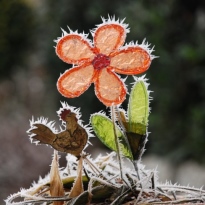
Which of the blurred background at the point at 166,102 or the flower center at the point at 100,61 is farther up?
the blurred background at the point at 166,102

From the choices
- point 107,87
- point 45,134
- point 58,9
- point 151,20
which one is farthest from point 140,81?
point 58,9

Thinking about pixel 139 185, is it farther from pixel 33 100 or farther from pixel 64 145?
pixel 33 100

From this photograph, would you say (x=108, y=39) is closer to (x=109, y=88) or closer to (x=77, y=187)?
(x=109, y=88)

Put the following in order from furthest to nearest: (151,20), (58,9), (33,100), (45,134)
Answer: (33,100) < (58,9) < (151,20) < (45,134)

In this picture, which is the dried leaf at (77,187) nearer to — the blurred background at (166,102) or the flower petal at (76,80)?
the flower petal at (76,80)

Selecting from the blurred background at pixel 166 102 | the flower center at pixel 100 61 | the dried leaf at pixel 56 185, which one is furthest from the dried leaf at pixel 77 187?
the blurred background at pixel 166 102

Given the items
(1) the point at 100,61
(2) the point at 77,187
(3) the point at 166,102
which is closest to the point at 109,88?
(1) the point at 100,61
